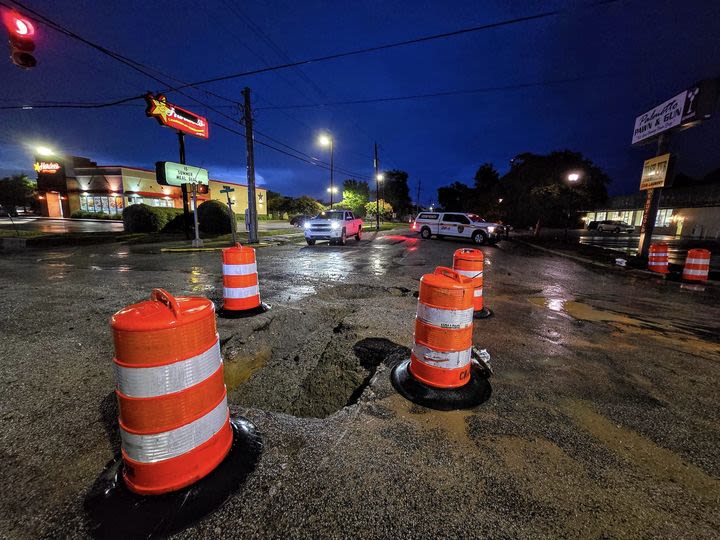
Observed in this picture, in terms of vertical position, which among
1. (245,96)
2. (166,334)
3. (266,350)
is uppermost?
(245,96)

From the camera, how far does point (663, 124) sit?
1105 centimetres

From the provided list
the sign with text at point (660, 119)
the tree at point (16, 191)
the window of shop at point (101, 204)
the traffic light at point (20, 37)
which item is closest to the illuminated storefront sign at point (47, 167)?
the window of shop at point (101, 204)

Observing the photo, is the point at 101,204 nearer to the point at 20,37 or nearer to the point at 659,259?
the point at 20,37

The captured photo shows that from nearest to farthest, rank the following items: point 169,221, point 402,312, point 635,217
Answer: point 402,312, point 169,221, point 635,217

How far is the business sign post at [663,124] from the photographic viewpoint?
9562 millimetres

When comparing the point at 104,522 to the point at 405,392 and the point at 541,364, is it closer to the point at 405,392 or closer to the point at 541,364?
the point at 405,392

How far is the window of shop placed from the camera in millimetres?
41812

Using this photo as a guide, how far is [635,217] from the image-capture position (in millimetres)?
43719

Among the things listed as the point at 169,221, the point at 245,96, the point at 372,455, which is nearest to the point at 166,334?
the point at 372,455

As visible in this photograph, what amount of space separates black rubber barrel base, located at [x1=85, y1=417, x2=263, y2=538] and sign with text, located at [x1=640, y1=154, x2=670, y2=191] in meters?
15.3

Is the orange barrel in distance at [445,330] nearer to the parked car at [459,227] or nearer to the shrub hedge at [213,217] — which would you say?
the parked car at [459,227]

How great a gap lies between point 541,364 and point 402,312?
220cm

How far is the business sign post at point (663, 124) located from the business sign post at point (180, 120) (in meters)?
18.7

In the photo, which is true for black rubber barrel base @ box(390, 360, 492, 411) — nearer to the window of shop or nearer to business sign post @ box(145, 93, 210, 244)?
business sign post @ box(145, 93, 210, 244)
